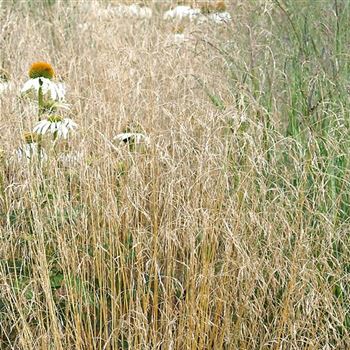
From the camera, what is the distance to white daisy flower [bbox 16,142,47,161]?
2139mm

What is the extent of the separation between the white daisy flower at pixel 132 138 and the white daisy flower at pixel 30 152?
0.24 meters

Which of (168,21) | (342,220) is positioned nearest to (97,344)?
(342,220)

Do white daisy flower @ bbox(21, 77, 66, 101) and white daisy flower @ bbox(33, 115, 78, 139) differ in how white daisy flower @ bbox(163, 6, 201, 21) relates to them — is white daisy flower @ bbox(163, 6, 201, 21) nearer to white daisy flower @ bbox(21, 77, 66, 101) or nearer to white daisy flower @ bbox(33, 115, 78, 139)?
white daisy flower @ bbox(21, 77, 66, 101)

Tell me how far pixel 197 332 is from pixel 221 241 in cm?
36

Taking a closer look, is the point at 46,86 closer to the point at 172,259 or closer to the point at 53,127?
the point at 53,127

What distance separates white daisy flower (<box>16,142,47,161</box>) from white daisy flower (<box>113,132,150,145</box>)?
0.24 meters

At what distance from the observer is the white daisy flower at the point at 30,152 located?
2.14 meters

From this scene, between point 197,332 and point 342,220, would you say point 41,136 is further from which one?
point 342,220

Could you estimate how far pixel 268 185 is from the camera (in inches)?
88.8

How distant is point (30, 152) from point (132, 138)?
36 centimetres

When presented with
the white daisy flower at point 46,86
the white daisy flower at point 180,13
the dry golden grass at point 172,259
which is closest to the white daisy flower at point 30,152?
the dry golden grass at point 172,259

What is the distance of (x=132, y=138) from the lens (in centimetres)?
242

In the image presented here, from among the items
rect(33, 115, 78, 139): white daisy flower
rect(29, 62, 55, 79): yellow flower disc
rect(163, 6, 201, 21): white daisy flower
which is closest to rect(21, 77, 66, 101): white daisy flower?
rect(29, 62, 55, 79): yellow flower disc

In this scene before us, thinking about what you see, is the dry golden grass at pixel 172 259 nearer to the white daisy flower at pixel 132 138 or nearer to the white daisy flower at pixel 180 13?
the white daisy flower at pixel 132 138
